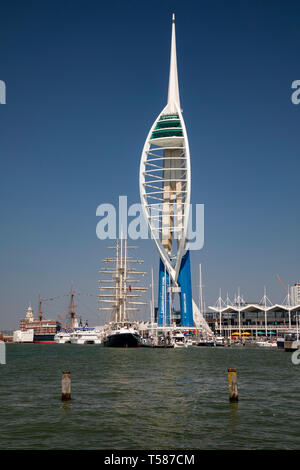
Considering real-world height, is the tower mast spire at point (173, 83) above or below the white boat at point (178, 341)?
above

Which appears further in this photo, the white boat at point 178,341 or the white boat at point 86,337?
the white boat at point 86,337

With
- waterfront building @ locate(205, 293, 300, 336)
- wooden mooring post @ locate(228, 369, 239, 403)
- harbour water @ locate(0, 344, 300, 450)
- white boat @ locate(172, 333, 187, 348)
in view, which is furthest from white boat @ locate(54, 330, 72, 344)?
wooden mooring post @ locate(228, 369, 239, 403)

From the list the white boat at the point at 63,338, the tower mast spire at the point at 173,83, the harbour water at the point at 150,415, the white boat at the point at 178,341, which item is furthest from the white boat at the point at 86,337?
the harbour water at the point at 150,415

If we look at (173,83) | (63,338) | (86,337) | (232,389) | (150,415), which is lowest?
(63,338)

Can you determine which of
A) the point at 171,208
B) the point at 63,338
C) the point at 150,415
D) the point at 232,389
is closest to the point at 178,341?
the point at 171,208

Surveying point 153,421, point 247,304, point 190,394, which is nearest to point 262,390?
point 190,394

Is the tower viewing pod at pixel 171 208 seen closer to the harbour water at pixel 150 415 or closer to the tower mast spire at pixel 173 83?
the tower mast spire at pixel 173 83

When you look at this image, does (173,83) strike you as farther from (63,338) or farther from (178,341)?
(63,338)

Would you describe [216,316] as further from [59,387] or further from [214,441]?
[214,441]

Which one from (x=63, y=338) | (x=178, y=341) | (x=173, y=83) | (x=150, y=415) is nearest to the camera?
(x=150, y=415)

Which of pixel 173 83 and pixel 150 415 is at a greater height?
pixel 173 83

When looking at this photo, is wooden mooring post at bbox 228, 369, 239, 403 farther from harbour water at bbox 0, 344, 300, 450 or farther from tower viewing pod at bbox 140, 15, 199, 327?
tower viewing pod at bbox 140, 15, 199, 327
